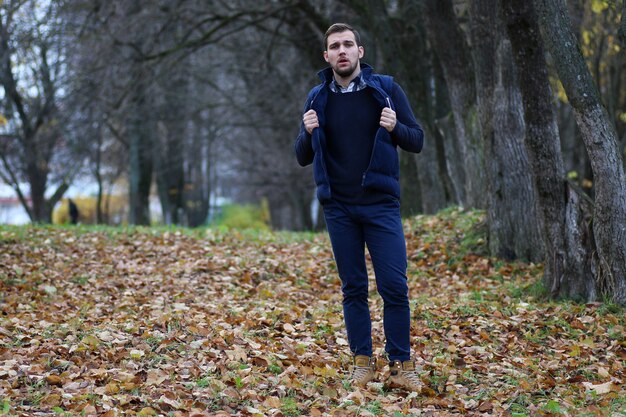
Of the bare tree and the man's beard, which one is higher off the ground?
the bare tree

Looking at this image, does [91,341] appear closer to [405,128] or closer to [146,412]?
[146,412]

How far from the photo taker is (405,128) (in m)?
5.61

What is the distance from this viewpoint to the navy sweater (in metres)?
5.62

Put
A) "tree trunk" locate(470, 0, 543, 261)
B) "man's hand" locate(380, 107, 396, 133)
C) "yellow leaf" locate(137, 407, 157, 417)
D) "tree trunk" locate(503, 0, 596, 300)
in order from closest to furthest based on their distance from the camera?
1. "yellow leaf" locate(137, 407, 157, 417)
2. "man's hand" locate(380, 107, 396, 133)
3. "tree trunk" locate(503, 0, 596, 300)
4. "tree trunk" locate(470, 0, 543, 261)

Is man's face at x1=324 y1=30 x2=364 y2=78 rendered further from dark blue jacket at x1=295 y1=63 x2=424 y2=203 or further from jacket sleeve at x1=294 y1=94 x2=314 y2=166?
jacket sleeve at x1=294 y1=94 x2=314 y2=166

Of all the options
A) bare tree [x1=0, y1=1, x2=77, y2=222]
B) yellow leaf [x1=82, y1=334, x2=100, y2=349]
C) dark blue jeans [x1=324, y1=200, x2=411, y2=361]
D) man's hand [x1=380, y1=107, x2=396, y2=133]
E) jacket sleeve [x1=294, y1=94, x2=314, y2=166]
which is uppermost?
bare tree [x1=0, y1=1, x2=77, y2=222]

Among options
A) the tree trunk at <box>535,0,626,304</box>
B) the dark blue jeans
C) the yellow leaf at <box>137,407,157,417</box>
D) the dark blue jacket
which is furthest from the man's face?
the tree trunk at <box>535,0,626,304</box>

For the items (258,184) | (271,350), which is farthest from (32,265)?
(258,184)

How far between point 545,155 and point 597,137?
3.15 ft

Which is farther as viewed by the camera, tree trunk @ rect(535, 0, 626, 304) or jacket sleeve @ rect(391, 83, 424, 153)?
tree trunk @ rect(535, 0, 626, 304)

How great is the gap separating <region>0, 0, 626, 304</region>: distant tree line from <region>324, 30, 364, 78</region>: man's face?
8.99 ft

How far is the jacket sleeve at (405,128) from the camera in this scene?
18.4ft

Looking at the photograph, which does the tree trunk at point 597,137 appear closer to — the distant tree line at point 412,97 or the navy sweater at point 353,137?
the distant tree line at point 412,97

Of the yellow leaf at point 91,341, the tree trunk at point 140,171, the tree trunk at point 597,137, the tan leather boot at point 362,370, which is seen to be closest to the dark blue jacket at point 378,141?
the tan leather boot at point 362,370
